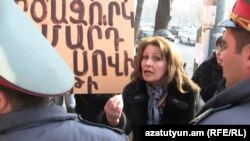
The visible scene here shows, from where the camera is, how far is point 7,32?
1.32m

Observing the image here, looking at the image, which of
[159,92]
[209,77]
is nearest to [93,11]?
[159,92]

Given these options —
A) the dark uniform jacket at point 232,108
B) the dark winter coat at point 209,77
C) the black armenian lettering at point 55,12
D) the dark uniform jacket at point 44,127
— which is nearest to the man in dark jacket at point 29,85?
the dark uniform jacket at point 44,127

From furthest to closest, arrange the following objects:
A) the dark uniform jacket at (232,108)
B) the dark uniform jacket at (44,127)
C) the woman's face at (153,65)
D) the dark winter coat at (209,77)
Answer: the dark winter coat at (209,77), the woman's face at (153,65), the dark uniform jacket at (232,108), the dark uniform jacket at (44,127)

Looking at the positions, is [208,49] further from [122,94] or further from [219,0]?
[122,94]

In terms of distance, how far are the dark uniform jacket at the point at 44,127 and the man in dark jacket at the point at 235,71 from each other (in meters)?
0.41

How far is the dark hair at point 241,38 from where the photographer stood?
1.77m

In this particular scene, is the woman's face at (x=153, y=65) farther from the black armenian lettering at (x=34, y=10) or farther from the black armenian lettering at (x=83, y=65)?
the black armenian lettering at (x=34, y=10)

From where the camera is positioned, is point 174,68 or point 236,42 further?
point 174,68

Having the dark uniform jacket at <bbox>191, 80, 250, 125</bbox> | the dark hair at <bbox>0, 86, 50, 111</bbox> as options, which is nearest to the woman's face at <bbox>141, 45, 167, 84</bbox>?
the dark uniform jacket at <bbox>191, 80, 250, 125</bbox>

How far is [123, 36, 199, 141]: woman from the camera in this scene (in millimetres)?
3090

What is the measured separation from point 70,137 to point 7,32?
1.22 ft

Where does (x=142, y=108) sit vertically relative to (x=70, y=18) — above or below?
below

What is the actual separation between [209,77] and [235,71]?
235 cm

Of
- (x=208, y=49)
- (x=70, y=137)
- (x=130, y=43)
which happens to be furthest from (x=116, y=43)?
(x=208, y=49)
